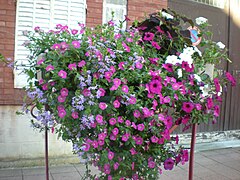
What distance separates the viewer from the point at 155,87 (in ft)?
6.10

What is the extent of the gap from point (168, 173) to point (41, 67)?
3220 millimetres

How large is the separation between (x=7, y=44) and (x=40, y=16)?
0.61 meters

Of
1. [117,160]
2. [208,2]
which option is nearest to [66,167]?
[117,160]

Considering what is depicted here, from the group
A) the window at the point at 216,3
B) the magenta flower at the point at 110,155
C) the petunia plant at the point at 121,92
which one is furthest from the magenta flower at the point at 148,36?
the window at the point at 216,3

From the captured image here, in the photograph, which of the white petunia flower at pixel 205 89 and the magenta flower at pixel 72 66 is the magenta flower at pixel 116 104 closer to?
the magenta flower at pixel 72 66

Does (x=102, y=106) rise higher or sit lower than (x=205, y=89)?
lower

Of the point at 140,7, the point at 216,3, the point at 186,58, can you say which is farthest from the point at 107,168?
the point at 216,3

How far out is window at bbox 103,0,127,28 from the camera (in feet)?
15.4

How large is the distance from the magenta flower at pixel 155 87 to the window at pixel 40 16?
108 inches

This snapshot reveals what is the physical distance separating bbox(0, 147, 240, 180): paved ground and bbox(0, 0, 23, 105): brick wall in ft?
3.29

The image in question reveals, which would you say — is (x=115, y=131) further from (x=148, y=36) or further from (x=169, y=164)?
(x=148, y=36)

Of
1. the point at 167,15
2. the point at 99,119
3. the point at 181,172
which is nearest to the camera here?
the point at 99,119

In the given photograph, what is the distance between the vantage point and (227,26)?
20.0 ft

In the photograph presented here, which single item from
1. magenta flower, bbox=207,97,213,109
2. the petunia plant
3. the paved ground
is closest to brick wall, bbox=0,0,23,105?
the paved ground
